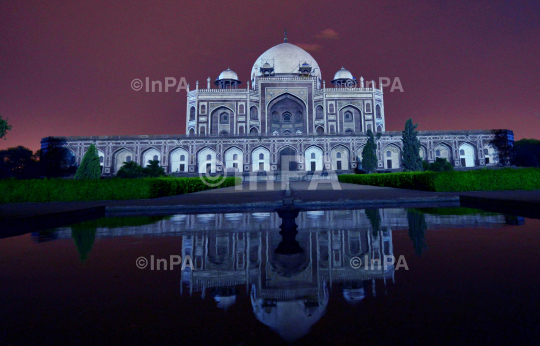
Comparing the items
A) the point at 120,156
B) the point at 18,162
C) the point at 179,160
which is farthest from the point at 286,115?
the point at 18,162

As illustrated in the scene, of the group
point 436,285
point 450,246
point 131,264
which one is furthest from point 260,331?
point 450,246

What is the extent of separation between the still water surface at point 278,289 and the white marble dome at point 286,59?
39186mm

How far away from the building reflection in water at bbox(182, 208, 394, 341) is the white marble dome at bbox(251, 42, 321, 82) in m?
38.8

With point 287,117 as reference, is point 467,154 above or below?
below

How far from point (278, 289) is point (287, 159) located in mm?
30646

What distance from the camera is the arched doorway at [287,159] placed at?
32125 millimetres

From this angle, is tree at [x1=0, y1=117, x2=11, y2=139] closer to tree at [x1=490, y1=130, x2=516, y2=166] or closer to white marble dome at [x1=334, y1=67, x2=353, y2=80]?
white marble dome at [x1=334, y1=67, x2=353, y2=80]

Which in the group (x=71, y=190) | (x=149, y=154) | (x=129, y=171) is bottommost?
(x=71, y=190)

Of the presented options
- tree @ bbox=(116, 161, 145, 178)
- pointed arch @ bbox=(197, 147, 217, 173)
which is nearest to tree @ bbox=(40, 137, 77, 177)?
pointed arch @ bbox=(197, 147, 217, 173)

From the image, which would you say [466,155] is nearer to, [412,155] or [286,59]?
[412,155]

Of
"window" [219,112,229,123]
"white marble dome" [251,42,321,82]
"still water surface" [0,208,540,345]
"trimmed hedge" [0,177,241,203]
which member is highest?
"white marble dome" [251,42,321,82]

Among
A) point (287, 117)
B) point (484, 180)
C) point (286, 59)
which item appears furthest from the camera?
point (286, 59)

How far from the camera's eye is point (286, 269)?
97.4 inches

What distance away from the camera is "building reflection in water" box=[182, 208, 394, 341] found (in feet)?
5.70
